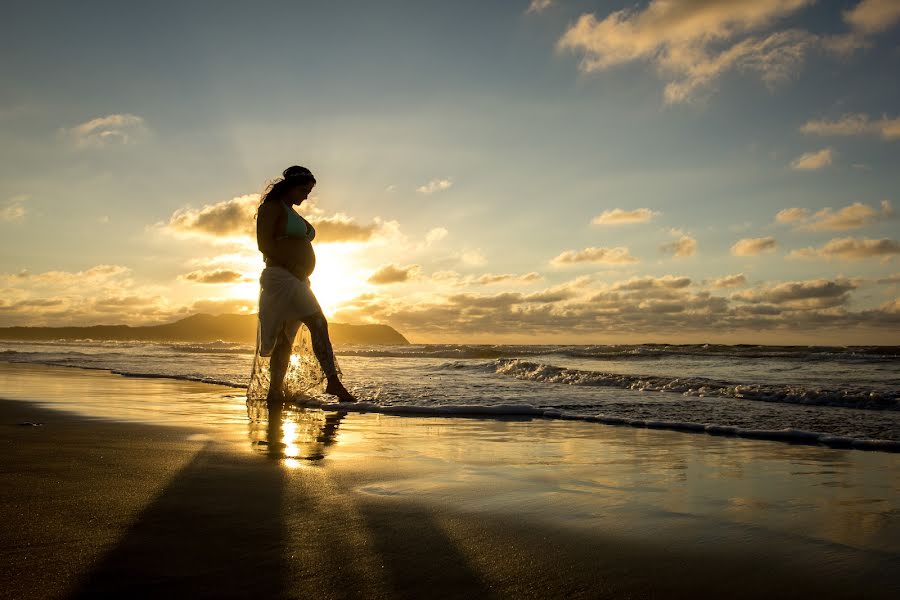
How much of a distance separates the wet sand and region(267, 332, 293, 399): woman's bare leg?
253 centimetres

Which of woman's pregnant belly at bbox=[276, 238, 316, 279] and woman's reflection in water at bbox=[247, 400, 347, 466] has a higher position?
woman's pregnant belly at bbox=[276, 238, 316, 279]

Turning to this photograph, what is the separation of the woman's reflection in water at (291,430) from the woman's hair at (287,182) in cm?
209

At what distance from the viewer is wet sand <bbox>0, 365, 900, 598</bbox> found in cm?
155

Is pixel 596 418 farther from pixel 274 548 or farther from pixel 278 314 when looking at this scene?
pixel 274 548

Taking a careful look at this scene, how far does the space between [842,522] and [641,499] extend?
→ 0.68 metres

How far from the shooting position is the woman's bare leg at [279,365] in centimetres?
656

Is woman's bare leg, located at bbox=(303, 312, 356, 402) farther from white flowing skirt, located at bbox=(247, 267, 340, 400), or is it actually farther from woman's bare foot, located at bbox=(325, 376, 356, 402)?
white flowing skirt, located at bbox=(247, 267, 340, 400)

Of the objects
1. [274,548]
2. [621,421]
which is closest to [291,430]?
[621,421]

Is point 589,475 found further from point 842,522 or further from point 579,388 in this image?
point 579,388

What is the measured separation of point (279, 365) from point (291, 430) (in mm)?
2238

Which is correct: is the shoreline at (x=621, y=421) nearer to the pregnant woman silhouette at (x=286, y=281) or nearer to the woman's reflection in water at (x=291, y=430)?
the woman's reflection in water at (x=291, y=430)

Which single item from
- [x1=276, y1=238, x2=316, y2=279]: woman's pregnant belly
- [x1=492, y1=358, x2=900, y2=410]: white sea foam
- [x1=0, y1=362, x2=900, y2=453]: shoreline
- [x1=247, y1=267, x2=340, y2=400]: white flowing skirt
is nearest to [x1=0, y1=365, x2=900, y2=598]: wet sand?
[x1=0, y1=362, x2=900, y2=453]: shoreline

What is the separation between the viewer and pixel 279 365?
21.8 ft

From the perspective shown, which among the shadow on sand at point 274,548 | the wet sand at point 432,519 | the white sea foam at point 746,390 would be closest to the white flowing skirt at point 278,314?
the wet sand at point 432,519
